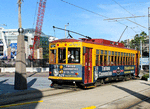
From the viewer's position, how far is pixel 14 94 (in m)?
12.6

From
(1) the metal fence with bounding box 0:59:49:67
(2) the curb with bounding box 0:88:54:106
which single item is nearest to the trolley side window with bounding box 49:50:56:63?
(2) the curb with bounding box 0:88:54:106

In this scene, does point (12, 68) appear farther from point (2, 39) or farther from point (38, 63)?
point (2, 39)

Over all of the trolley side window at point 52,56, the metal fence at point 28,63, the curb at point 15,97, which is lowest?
the curb at point 15,97

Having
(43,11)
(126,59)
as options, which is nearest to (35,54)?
(43,11)

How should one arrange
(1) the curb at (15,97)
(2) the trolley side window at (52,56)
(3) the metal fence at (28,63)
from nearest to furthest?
(1) the curb at (15,97)
(2) the trolley side window at (52,56)
(3) the metal fence at (28,63)

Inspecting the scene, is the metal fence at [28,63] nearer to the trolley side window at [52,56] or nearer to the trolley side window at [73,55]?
the trolley side window at [52,56]

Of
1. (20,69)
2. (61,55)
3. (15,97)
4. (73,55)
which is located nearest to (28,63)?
(20,69)

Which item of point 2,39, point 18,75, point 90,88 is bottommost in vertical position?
point 90,88

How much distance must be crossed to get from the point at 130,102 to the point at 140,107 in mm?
1126

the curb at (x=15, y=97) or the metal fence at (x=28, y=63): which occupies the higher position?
the metal fence at (x=28, y=63)

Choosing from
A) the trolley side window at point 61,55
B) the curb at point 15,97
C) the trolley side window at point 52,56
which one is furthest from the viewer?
the trolley side window at point 52,56

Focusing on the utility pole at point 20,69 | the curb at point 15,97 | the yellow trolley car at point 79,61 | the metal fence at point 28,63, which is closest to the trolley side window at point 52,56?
the yellow trolley car at point 79,61

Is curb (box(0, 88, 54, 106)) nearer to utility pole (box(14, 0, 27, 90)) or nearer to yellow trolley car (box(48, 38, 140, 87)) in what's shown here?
utility pole (box(14, 0, 27, 90))

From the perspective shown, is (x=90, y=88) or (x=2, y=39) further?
(x=2, y=39)
